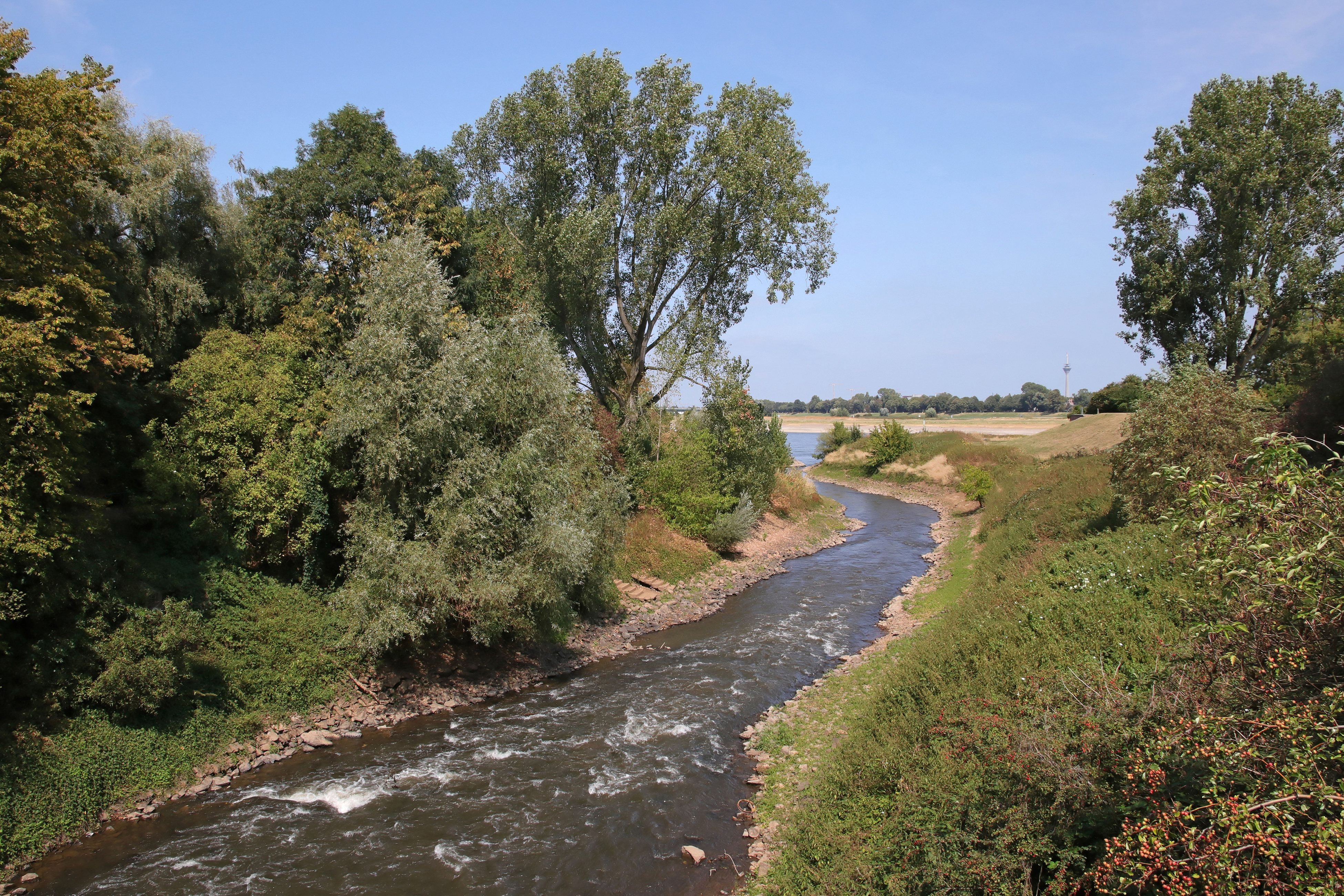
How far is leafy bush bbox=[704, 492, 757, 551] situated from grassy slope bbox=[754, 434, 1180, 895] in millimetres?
15540

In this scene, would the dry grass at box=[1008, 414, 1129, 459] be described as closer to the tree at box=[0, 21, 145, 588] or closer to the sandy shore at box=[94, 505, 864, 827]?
the sandy shore at box=[94, 505, 864, 827]

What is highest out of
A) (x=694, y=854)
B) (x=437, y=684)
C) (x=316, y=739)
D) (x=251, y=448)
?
(x=251, y=448)

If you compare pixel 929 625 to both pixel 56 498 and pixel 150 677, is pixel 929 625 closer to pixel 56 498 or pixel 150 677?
pixel 150 677

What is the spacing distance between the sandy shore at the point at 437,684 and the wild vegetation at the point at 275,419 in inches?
17.3

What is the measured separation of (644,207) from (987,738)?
2756 cm

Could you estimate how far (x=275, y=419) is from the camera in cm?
1806

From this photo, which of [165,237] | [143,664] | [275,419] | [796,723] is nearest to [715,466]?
[796,723]

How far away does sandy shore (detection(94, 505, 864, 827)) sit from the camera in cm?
1389

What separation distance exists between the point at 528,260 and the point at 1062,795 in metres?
28.8

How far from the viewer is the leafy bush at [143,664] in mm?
12906

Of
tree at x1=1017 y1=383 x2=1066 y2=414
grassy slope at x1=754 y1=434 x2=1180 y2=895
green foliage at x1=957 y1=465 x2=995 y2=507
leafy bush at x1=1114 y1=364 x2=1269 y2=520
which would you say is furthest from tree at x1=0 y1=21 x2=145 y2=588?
tree at x1=1017 y1=383 x2=1066 y2=414

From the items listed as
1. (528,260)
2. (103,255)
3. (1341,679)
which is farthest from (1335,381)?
(103,255)

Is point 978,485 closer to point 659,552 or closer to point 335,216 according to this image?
point 659,552

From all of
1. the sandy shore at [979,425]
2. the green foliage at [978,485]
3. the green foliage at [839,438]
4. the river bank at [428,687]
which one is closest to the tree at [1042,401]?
the sandy shore at [979,425]
